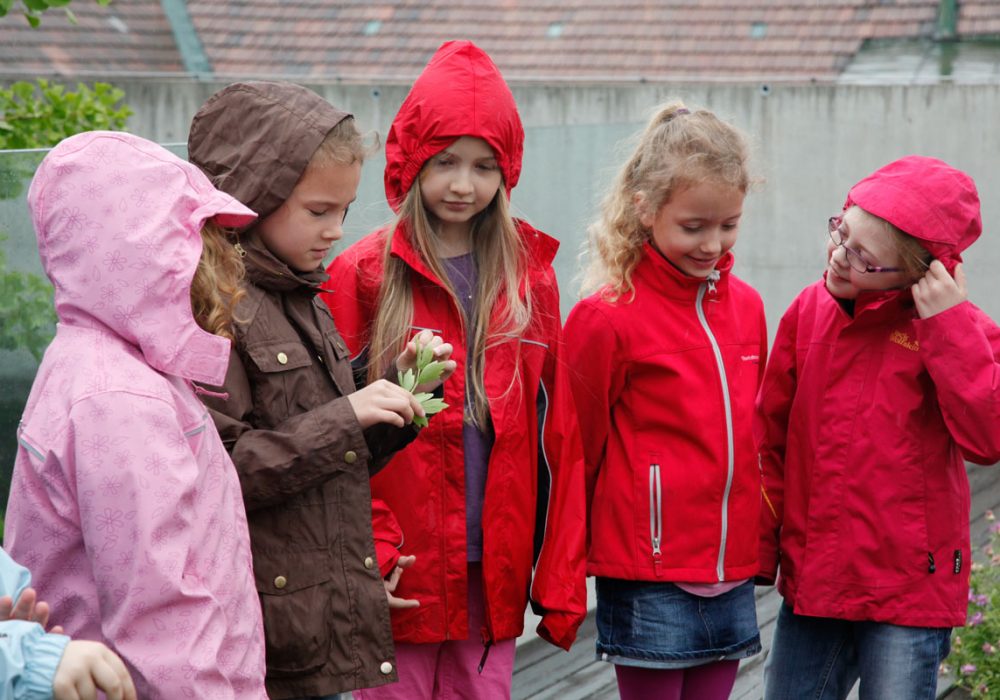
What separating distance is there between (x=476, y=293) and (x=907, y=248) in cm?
103

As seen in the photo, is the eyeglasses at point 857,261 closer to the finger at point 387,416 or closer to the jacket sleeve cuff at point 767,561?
the jacket sleeve cuff at point 767,561

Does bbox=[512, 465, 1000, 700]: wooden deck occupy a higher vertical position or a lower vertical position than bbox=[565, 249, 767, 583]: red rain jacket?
lower

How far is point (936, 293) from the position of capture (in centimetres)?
311

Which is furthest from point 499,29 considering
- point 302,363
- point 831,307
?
point 302,363

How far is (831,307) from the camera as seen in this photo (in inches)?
133

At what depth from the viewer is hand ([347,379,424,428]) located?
2564 millimetres

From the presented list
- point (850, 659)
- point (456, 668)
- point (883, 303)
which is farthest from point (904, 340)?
point (456, 668)

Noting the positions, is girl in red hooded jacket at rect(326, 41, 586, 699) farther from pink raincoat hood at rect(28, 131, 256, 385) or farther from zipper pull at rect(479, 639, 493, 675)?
pink raincoat hood at rect(28, 131, 256, 385)

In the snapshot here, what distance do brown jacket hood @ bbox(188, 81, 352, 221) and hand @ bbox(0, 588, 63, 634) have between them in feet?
3.12

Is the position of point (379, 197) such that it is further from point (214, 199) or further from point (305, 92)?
point (214, 199)

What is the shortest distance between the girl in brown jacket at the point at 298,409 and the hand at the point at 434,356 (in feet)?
0.52

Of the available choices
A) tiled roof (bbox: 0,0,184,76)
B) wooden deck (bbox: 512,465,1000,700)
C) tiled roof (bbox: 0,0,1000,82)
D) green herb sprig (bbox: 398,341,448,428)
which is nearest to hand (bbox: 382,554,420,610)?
green herb sprig (bbox: 398,341,448,428)

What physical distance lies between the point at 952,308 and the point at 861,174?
14.4 feet

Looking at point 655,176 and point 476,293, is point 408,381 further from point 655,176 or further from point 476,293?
point 655,176
